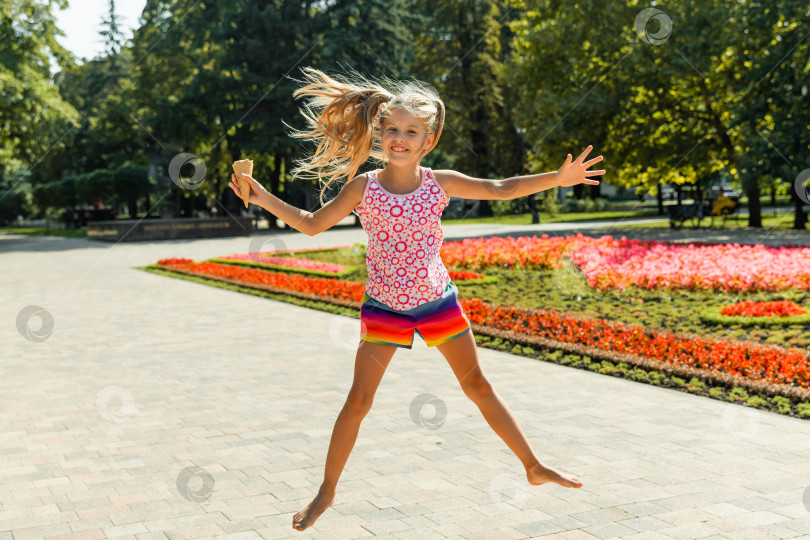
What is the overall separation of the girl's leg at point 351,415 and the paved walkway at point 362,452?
1.38ft

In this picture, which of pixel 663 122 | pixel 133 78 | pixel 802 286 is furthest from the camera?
pixel 133 78

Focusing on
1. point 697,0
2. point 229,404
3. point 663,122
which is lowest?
point 229,404

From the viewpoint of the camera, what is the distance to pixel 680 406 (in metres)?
6.08

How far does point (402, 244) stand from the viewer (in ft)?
11.4

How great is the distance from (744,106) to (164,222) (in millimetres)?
21506

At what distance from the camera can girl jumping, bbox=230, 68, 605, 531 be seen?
3445mm

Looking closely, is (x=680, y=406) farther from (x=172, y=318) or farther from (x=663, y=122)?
(x=663, y=122)

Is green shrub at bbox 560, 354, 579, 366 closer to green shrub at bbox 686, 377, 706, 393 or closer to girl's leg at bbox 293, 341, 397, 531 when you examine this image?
green shrub at bbox 686, 377, 706, 393

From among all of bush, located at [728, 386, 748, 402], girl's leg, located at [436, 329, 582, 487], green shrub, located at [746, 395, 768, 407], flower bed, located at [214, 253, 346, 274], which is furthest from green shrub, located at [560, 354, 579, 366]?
flower bed, located at [214, 253, 346, 274]

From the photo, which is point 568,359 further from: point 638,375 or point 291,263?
point 291,263

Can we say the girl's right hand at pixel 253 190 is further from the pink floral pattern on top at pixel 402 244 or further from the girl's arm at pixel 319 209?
the pink floral pattern on top at pixel 402 244

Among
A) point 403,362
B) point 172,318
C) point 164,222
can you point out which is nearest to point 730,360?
point 403,362

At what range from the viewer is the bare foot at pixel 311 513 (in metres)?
3.41

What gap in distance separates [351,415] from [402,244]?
74cm
